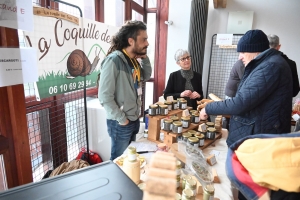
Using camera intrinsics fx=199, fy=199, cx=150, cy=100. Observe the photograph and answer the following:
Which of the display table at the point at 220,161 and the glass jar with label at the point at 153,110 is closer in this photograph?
the display table at the point at 220,161

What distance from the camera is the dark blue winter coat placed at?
997mm

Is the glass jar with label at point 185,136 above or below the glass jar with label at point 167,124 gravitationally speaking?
below

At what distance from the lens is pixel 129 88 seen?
1.47m

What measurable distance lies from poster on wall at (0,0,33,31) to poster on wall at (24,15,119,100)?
0.17m

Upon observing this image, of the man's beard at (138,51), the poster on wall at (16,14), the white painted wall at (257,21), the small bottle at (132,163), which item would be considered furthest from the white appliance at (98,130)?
the white painted wall at (257,21)

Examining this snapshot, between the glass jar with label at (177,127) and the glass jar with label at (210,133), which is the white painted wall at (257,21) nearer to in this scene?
the glass jar with label at (210,133)

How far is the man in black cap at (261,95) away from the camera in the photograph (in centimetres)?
100

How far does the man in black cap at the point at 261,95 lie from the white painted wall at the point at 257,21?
2.38 meters

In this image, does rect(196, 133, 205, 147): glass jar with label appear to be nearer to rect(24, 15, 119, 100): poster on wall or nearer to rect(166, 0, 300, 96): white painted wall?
rect(24, 15, 119, 100): poster on wall

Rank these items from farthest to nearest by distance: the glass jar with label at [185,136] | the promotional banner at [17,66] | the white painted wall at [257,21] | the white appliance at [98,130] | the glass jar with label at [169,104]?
1. the white painted wall at [257,21]
2. the white appliance at [98,130]
3. the glass jar with label at [169,104]
4. the glass jar with label at [185,136]
5. the promotional banner at [17,66]

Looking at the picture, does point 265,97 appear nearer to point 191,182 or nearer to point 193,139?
point 193,139

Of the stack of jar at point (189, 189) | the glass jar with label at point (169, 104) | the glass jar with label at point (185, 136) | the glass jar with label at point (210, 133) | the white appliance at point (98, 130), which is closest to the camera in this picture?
the stack of jar at point (189, 189)

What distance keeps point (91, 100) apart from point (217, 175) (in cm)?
169

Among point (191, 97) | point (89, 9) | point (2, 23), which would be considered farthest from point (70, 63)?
point (191, 97)
